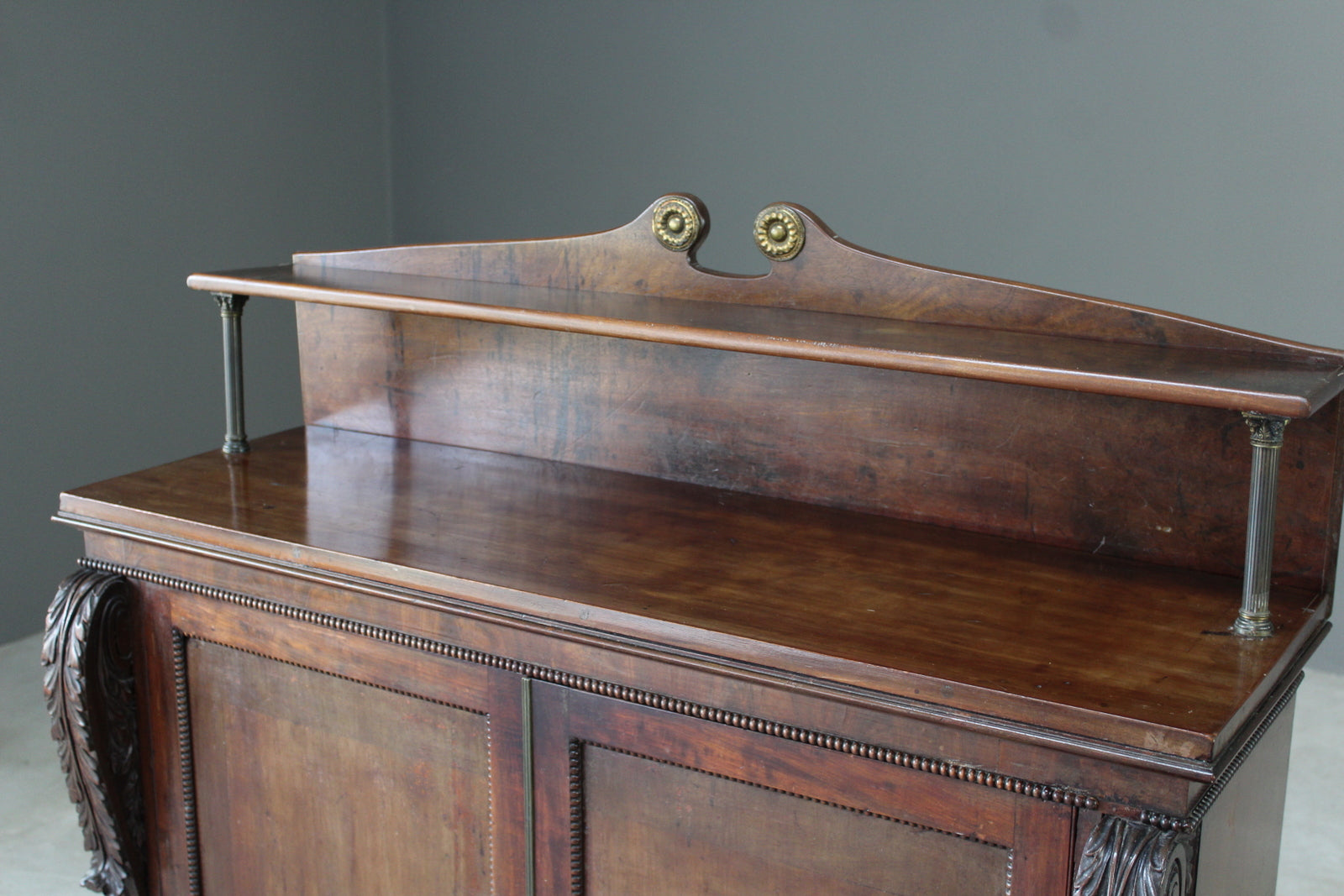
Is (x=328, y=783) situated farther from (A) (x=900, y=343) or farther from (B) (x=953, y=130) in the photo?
(B) (x=953, y=130)

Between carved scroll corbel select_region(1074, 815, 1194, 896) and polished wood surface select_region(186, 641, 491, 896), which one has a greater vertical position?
carved scroll corbel select_region(1074, 815, 1194, 896)

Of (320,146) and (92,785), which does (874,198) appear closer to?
(320,146)

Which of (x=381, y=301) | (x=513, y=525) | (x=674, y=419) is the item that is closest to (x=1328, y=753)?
(x=674, y=419)

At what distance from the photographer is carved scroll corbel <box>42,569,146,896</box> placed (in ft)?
7.06

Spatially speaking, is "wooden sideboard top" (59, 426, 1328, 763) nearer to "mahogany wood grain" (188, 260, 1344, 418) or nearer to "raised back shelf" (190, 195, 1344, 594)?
"raised back shelf" (190, 195, 1344, 594)

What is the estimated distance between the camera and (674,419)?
2.18 metres

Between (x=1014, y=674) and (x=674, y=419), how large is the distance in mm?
844

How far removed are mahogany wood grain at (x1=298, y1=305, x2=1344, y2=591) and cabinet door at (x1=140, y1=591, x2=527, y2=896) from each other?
530 millimetres

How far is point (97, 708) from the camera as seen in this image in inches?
85.8

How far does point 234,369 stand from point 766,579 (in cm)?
114

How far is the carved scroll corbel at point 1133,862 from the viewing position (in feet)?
4.56

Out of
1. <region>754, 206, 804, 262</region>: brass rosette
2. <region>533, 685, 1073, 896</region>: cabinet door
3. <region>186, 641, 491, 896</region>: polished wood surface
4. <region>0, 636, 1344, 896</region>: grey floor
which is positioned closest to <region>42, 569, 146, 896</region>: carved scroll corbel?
<region>186, 641, 491, 896</region>: polished wood surface

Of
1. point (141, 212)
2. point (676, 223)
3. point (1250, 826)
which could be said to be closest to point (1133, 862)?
point (1250, 826)

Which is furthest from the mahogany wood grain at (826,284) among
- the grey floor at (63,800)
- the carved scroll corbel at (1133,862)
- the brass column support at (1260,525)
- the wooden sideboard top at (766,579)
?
the grey floor at (63,800)
